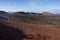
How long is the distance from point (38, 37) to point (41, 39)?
0.33 metres

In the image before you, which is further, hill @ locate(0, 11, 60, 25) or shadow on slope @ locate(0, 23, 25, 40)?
hill @ locate(0, 11, 60, 25)

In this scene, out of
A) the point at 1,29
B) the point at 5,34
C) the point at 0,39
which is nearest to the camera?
the point at 0,39

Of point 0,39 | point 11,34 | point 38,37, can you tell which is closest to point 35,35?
point 38,37

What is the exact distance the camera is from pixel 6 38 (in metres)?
12.3

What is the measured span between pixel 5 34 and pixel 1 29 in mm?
1136

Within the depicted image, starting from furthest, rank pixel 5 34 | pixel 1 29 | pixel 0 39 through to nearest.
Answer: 1. pixel 1 29
2. pixel 5 34
3. pixel 0 39

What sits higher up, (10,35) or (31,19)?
(10,35)

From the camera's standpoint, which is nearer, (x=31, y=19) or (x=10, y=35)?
(x=10, y=35)

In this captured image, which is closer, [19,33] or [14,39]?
[14,39]

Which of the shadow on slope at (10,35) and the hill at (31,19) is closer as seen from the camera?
the shadow on slope at (10,35)

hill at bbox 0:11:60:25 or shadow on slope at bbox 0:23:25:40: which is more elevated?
shadow on slope at bbox 0:23:25:40

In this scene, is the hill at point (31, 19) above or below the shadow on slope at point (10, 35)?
below

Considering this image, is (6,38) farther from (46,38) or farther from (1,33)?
(46,38)

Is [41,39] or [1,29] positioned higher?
[1,29]
